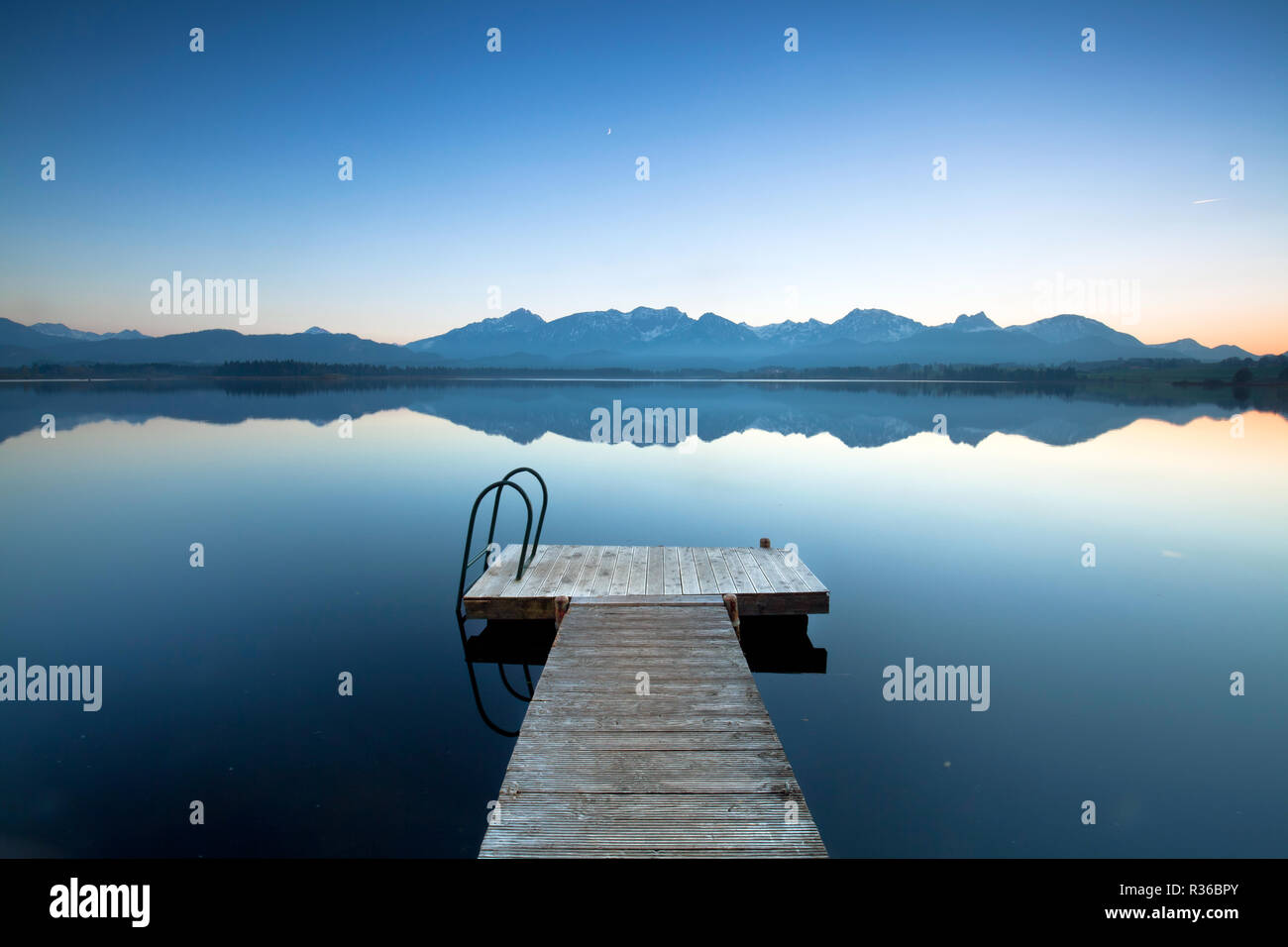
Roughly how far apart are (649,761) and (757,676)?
170 inches

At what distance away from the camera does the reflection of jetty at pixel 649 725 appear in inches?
159

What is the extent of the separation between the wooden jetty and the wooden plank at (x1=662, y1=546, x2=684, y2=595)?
50 mm

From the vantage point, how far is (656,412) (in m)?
64.0

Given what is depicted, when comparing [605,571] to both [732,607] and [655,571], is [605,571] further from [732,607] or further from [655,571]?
[732,607]

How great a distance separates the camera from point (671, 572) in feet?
34.7

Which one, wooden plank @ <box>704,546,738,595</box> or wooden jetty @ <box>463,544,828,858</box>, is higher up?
wooden plank @ <box>704,546,738,595</box>

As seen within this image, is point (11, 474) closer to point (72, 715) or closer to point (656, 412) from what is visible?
point (72, 715)

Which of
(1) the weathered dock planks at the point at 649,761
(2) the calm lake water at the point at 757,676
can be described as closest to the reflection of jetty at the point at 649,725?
(1) the weathered dock planks at the point at 649,761

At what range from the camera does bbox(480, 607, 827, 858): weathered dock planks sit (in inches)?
157

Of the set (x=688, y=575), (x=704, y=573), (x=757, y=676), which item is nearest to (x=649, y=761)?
(x=757, y=676)

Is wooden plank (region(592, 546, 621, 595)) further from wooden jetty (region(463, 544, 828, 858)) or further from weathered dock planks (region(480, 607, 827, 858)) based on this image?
weathered dock planks (region(480, 607, 827, 858))

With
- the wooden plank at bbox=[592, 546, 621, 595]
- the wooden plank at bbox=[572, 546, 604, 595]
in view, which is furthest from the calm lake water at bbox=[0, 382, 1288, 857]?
the wooden plank at bbox=[592, 546, 621, 595]
